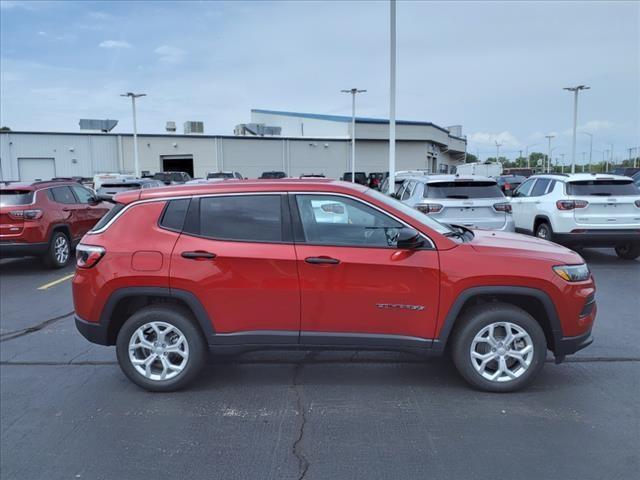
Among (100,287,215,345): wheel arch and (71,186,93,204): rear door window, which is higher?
(71,186,93,204): rear door window

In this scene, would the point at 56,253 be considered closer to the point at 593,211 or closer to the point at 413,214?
the point at 413,214

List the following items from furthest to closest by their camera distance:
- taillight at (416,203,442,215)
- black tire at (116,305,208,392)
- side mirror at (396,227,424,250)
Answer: taillight at (416,203,442,215)
black tire at (116,305,208,392)
side mirror at (396,227,424,250)

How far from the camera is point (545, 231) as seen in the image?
35.1 feet

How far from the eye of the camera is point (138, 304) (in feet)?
15.3

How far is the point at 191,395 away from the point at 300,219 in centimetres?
173

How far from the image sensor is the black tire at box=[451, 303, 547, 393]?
422 centimetres

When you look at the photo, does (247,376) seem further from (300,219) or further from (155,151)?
(155,151)

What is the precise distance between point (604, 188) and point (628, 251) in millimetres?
1700

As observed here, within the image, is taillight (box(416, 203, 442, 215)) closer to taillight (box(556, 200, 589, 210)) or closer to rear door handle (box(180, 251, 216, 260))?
taillight (box(556, 200, 589, 210))

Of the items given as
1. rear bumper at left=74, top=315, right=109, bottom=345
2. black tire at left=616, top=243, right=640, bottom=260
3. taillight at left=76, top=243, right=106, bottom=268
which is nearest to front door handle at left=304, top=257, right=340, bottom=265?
taillight at left=76, top=243, right=106, bottom=268

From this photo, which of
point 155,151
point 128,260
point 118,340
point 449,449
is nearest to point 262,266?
point 128,260

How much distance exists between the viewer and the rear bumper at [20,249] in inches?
381

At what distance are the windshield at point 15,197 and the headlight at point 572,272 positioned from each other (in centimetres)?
931

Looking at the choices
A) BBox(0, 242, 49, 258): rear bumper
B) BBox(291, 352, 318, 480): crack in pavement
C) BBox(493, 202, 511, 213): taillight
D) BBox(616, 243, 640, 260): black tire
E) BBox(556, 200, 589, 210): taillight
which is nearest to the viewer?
BBox(291, 352, 318, 480): crack in pavement
